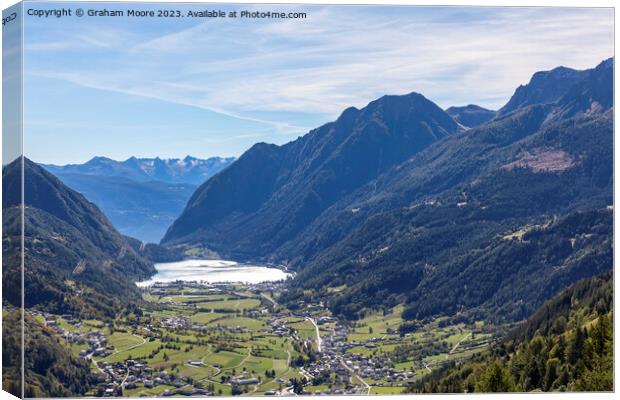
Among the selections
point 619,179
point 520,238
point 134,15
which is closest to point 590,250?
point 520,238

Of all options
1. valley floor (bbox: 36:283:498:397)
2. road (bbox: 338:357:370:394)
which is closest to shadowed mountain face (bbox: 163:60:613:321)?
valley floor (bbox: 36:283:498:397)

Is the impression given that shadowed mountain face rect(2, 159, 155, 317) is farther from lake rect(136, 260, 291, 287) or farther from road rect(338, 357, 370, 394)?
road rect(338, 357, 370, 394)

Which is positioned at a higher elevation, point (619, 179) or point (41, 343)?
point (619, 179)

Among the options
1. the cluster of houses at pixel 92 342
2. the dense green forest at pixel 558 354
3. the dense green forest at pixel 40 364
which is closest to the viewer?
the dense green forest at pixel 40 364

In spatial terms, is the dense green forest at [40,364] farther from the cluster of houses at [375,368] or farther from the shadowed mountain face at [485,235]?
the shadowed mountain face at [485,235]

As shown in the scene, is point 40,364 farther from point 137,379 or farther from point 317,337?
point 317,337

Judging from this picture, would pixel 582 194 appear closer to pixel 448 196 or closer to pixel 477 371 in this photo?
pixel 448 196

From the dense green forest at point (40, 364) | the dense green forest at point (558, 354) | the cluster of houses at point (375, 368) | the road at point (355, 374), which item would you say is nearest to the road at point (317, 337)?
the cluster of houses at point (375, 368)
